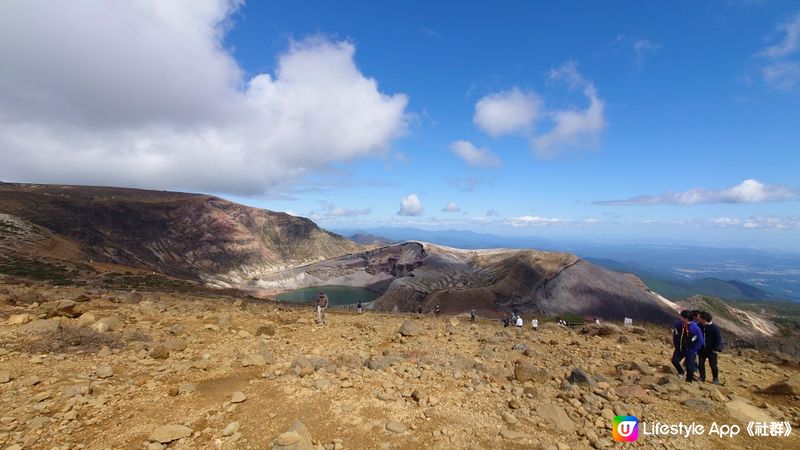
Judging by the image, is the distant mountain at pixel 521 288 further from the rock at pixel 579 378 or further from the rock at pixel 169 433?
the rock at pixel 169 433

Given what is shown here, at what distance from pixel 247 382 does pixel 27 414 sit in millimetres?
3602

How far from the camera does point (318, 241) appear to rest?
6014 inches

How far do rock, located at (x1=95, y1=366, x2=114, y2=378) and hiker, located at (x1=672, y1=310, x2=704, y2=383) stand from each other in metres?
14.9

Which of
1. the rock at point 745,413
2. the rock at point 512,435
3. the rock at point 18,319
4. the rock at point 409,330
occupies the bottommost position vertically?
the rock at point 409,330

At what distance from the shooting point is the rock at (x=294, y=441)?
212 inches

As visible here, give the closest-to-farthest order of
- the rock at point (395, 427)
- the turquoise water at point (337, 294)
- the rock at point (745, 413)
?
the rock at point (395, 427)
the rock at point (745, 413)
the turquoise water at point (337, 294)

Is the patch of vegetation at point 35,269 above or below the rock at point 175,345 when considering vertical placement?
below

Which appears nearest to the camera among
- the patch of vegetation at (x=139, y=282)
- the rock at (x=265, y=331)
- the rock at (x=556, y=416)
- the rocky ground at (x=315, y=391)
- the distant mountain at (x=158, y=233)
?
the rocky ground at (x=315, y=391)

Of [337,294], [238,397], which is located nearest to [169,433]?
[238,397]

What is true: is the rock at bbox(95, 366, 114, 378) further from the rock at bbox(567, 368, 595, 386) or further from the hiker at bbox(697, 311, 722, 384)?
the hiker at bbox(697, 311, 722, 384)

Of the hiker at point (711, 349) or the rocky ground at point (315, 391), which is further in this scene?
the hiker at point (711, 349)

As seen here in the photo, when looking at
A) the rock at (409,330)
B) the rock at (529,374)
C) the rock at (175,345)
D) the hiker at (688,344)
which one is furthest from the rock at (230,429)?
the hiker at (688,344)

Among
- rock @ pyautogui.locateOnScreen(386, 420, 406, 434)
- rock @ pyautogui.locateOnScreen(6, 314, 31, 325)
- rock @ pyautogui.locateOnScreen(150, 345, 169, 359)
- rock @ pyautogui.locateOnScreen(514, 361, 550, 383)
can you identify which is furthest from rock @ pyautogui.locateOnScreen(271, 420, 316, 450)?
rock @ pyautogui.locateOnScreen(6, 314, 31, 325)

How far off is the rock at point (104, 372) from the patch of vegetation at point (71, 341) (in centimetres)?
147
